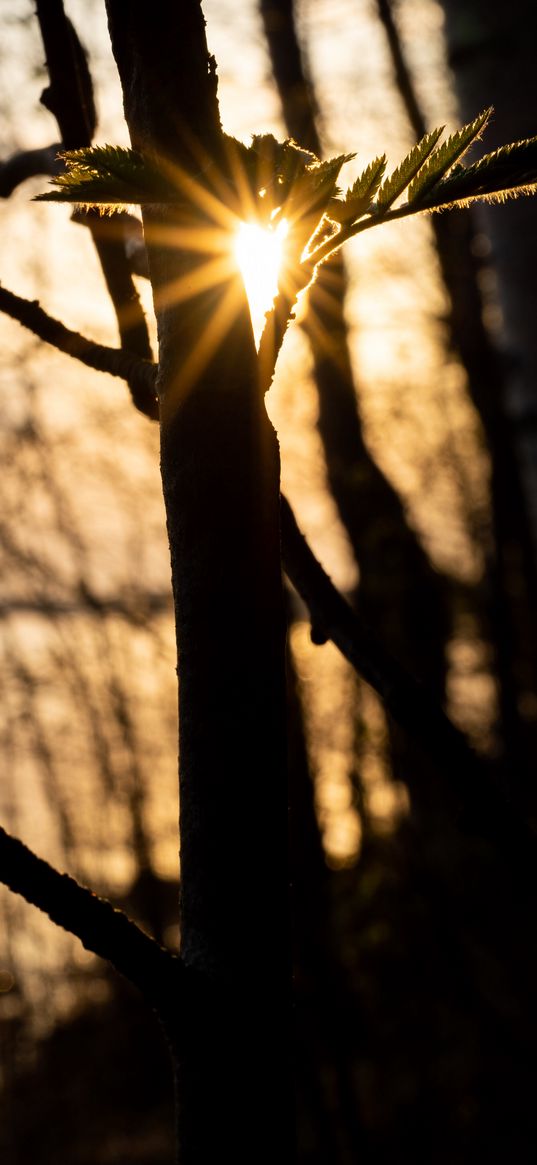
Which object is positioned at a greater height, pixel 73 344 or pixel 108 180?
pixel 73 344

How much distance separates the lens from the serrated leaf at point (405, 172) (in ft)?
1.92

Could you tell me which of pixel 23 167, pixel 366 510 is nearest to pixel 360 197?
pixel 23 167

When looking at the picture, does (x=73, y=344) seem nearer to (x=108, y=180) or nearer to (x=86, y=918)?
(x=108, y=180)

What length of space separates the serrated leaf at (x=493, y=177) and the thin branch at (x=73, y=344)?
316mm

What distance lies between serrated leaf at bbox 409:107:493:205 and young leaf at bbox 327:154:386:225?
2cm

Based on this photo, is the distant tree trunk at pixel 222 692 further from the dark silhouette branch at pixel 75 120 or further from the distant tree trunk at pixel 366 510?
the distant tree trunk at pixel 366 510

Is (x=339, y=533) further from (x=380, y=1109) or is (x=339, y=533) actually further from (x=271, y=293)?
(x=271, y=293)

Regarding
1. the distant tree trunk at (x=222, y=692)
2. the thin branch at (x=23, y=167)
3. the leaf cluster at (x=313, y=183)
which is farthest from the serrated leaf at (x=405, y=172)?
the thin branch at (x=23, y=167)

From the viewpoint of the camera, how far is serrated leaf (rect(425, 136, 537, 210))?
0.56 metres

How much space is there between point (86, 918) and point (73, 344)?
0.54 meters

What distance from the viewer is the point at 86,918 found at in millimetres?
559

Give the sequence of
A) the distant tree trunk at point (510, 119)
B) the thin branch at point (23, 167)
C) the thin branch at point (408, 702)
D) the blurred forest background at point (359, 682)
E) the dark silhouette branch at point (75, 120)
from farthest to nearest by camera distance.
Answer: the blurred forest background at point (359, 682)
the distant tree trunk at point (510, 119)
the thin branch at point (23, 167)
the dark silhouette branch at point (75, 120)
the thin branch at point (408, 702)

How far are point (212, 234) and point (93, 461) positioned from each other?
519cm

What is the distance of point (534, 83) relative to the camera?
6.86ft
